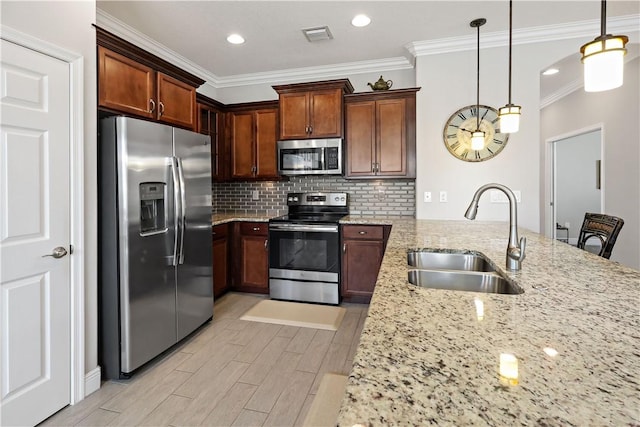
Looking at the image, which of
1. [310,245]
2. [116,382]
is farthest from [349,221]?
[116,382]

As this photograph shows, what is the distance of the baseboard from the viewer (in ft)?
6.65

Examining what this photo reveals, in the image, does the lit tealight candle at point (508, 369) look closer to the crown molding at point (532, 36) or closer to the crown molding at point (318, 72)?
the crown molding at point (532, 36)

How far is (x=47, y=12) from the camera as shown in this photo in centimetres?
182

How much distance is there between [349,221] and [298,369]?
63.9 inches

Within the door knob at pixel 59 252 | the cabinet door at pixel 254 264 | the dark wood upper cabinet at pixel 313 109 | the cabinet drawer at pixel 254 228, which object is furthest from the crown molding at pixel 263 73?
the door knob at pixel 59 252

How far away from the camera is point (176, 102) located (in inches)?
112

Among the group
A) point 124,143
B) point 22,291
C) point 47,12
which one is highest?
point 47,12

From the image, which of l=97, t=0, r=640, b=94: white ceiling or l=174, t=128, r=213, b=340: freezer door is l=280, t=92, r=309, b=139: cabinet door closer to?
l=97, t=0, r=640, b=94: white ceiling

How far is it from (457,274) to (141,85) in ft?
8.17

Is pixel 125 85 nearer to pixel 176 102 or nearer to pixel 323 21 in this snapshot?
pixel 176 102

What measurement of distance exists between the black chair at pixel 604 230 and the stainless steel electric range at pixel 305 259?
2.06 m

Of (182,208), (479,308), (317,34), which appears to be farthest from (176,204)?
(479,308)

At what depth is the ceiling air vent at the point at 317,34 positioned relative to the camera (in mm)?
3097

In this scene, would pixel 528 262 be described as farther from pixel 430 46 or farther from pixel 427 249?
pixel 430 46
